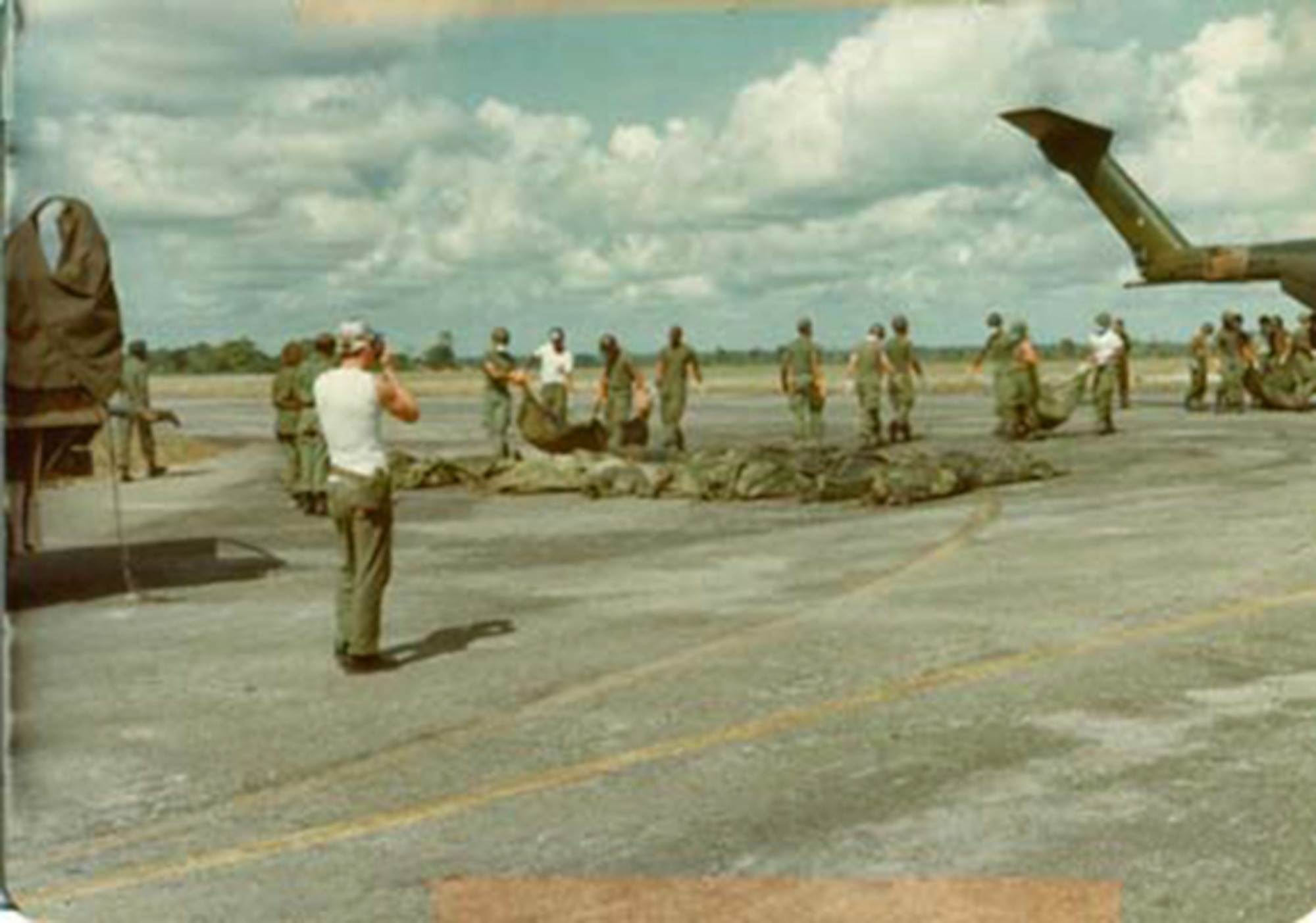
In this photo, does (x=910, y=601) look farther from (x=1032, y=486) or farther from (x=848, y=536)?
(x=1032, y=486)

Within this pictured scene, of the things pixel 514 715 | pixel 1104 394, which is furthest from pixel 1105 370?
pixel 514 715

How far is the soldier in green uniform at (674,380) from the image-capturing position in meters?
22.0

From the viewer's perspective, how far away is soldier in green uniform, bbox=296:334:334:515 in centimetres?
1483

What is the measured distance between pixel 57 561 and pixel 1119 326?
815 inches

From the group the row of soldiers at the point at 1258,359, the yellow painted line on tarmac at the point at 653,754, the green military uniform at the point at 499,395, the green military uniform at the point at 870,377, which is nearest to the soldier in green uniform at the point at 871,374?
the green military uniform at the point at 870,377

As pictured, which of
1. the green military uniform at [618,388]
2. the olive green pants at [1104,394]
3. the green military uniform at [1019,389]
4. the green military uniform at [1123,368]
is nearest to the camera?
the green military uniform at [618,388]

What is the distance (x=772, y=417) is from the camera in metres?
33.6

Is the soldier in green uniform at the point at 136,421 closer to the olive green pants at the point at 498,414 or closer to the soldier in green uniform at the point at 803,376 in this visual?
the olive green pants at the point at 498,414

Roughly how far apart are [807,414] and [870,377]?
1.17 meters

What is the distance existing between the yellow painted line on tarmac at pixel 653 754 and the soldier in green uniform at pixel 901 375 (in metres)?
14.7

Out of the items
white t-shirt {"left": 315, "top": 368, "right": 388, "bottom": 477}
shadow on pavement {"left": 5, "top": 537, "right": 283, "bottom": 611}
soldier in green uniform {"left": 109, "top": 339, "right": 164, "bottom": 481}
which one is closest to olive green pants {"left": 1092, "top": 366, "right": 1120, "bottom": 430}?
soldier in green uniform {"left": 109, "top": 339, "right": 164, "bottom": 481}

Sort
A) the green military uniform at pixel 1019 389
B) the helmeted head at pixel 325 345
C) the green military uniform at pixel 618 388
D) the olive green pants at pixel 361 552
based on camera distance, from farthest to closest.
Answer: the green military uniform at pixel 1019 389, the green military uniform at pixel 618 388, the helmeted head at pixel 325 345, the olive green pants at pixel 361 552

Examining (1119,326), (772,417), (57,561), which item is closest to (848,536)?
(57,561)

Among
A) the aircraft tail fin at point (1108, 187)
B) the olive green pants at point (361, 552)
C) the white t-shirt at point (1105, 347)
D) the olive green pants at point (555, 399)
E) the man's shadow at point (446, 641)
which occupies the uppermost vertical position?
the aircraft tail fin at point (1108, 187)
